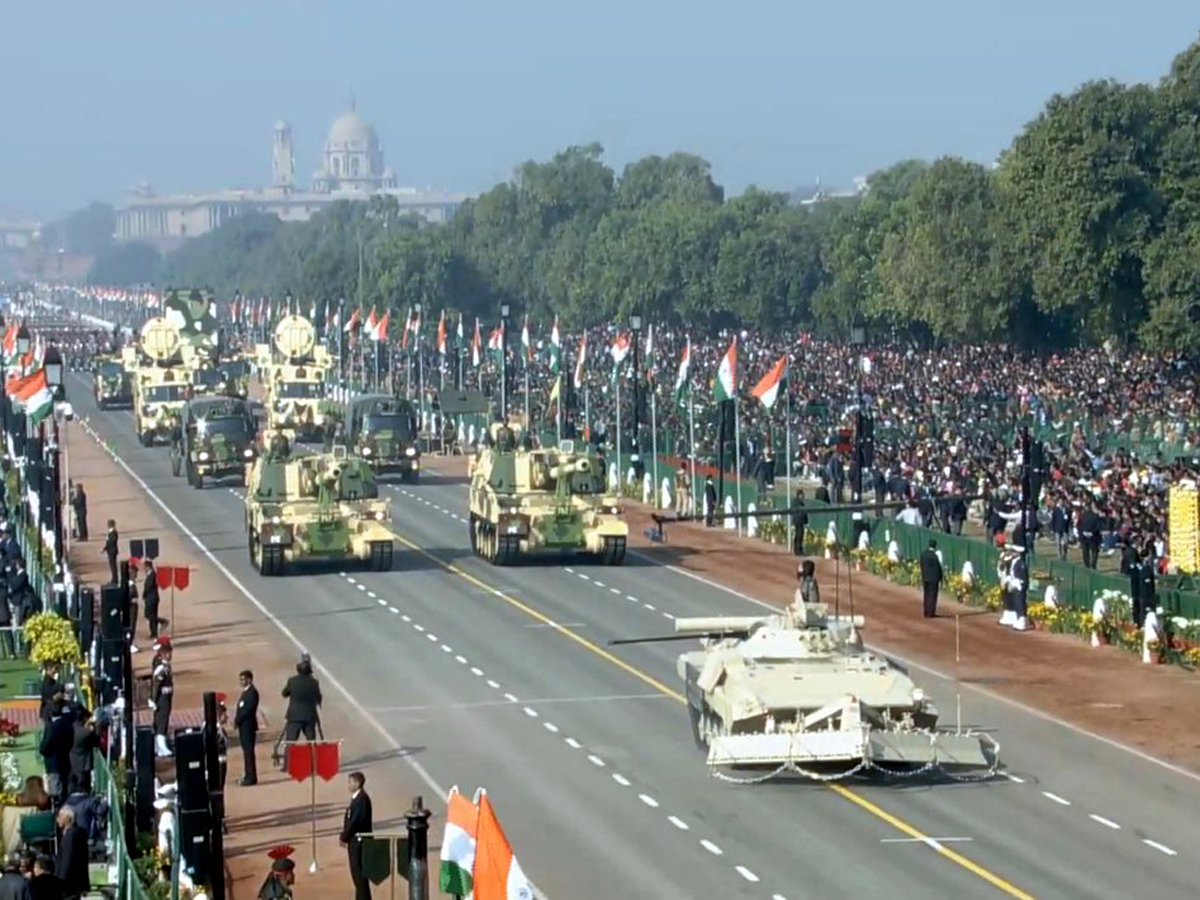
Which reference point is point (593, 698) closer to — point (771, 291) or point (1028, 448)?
point (1028, 448)

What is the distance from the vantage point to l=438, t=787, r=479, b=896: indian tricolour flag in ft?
65.3

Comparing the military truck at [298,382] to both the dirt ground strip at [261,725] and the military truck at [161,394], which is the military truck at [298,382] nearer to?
the military truck at [161,394]

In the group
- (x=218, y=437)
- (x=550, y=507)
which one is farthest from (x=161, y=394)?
(x=550, y=507)

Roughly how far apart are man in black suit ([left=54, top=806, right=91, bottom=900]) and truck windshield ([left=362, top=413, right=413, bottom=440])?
5322 centimetres

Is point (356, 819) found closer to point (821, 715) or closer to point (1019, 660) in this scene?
point (821, 715)

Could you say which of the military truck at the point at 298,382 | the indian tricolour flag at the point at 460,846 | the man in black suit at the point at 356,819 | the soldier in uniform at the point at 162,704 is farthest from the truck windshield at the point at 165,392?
the indian tricolour flag at the point at 460,846

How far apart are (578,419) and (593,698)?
175ft

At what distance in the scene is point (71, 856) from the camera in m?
23.4

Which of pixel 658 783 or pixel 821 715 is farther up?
pixel 821 715

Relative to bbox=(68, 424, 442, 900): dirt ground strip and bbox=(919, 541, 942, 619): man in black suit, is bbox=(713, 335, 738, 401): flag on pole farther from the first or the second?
bbox=(919, 541, 942, 619): man in black suit

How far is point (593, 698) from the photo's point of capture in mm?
38875


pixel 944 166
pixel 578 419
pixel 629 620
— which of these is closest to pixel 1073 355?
pixel 944 166

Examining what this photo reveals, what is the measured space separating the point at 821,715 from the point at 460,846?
11887 millimetres

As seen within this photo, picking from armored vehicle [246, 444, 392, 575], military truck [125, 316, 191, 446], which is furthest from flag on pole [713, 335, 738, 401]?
military truck [125, 316, 191, 446]
